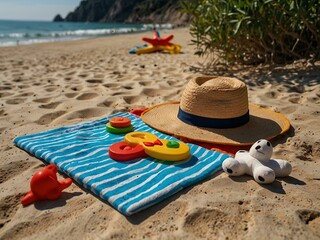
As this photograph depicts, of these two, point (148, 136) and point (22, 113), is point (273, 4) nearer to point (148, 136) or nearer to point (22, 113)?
point (148, 136)

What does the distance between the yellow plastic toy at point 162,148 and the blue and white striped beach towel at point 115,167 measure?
4 centimetres

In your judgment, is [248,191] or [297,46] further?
[297,46]

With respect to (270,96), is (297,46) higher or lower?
higher

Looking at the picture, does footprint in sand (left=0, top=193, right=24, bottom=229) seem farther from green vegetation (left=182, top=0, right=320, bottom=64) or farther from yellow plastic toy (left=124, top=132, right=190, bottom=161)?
green vegetation (left=182, top=0, right=320, bottom=64)

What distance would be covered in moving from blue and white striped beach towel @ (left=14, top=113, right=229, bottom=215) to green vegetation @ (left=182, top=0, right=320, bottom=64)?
87.4 inches

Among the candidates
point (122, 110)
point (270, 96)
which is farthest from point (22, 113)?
point (270, 96)

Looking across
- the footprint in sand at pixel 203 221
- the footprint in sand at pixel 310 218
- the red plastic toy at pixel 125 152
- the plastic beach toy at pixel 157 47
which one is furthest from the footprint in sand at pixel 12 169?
the plastic beach toy at pixel 157 47

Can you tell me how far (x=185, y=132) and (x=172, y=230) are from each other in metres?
1.02

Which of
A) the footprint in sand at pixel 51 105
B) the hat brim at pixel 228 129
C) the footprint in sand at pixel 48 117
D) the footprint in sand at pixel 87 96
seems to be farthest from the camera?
the footprint in sand at pixel 87 96

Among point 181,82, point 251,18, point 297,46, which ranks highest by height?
point 251,18

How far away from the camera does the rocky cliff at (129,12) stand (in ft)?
169

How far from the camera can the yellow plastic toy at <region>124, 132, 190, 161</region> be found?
1.89 metres

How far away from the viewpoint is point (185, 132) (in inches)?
90.0

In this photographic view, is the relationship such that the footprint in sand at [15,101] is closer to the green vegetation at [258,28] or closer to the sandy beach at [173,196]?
the sandy beach at [173,196]
